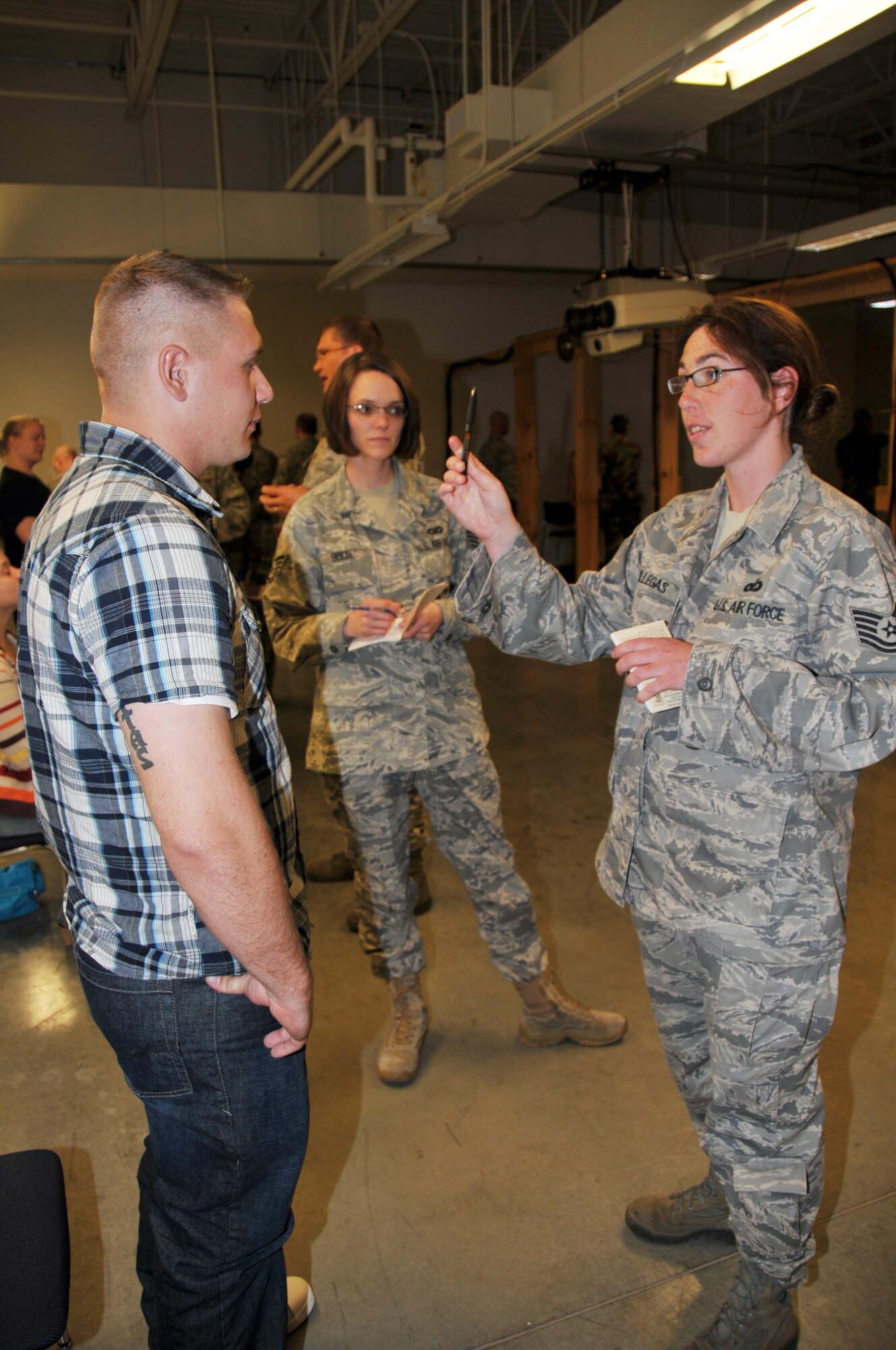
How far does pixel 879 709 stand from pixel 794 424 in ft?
1.71

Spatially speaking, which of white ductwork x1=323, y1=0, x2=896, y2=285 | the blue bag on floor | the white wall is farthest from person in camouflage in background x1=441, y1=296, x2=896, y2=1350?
the white wall

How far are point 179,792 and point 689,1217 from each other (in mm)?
1464

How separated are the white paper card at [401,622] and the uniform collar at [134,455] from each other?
973mm

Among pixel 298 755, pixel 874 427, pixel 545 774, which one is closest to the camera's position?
pixel 545 774

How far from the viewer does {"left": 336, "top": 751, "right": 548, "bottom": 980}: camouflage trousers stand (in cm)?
238

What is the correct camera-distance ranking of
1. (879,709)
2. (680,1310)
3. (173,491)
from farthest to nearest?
1. (680,1310)
2. (879,709)
3. (173,491)

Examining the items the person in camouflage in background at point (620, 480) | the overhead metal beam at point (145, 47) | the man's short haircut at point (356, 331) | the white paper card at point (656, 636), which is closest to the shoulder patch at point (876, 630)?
the white paper card at point (656, 636)

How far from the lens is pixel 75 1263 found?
6.17 feet

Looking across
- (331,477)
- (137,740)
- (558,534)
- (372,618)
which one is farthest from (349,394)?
(558,534)

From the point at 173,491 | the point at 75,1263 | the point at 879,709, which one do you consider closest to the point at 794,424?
the point at 879,709

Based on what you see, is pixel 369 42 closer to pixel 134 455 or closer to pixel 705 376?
pixel 705 376

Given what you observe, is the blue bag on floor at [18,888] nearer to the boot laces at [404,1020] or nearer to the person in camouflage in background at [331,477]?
the person in camouflage in background at [331,477]

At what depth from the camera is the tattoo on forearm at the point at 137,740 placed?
1.02 meters

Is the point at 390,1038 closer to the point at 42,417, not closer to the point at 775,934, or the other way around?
the point at 775,934
